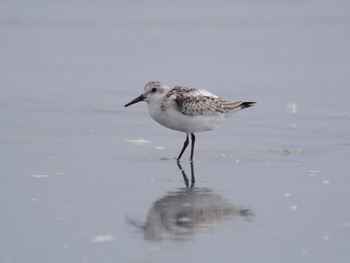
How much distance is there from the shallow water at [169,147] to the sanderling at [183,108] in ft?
1.05

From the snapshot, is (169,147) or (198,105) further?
(169,147)

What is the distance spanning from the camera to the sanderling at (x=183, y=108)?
33.0ft

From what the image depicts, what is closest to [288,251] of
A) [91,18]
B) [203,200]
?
[203,200]

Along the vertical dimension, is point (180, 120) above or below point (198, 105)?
below

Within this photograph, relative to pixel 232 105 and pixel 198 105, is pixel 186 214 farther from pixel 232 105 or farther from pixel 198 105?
pixel 232 105

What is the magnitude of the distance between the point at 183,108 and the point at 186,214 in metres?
2.72

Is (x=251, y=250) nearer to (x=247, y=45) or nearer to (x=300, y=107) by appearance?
(x=300, y=107)

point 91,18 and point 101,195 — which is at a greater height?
point 91,18

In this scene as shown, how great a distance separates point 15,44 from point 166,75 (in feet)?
14.8

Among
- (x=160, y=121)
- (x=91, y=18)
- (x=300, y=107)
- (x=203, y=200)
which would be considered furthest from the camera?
(x=91, y=18)

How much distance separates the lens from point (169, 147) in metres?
10.6

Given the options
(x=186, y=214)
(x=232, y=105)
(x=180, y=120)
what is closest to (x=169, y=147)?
(x=180, y=120)

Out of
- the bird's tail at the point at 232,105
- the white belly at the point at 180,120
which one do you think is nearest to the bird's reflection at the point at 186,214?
the white belly at the point at 180,120

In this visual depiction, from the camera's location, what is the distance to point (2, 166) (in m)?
9.27
